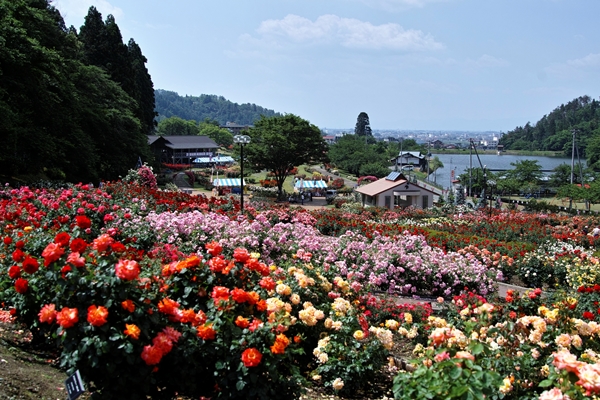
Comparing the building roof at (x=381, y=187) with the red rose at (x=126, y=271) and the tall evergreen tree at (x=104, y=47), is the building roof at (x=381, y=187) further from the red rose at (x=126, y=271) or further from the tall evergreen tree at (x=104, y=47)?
the red rose at (x=126, y=271)

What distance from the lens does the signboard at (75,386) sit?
130 inches

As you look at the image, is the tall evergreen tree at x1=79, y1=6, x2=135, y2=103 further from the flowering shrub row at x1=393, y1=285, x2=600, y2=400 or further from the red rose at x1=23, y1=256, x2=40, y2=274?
the flowering shrub row at x1=393, y1=285, x2=600, y2=400

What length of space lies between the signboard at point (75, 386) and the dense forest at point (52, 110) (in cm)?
1547

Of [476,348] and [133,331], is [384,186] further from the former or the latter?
[133,331]

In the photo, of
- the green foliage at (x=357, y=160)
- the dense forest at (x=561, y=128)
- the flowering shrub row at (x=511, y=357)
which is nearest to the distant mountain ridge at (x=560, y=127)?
the dense forest at (x=561, y=128)

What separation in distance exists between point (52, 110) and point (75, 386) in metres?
20.3

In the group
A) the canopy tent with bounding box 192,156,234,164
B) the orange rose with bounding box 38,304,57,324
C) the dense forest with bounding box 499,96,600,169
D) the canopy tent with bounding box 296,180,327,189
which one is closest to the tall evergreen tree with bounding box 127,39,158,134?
the canopy tent with bounding box 192,156,234,164

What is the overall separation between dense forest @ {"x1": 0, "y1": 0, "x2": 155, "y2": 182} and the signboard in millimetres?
15466

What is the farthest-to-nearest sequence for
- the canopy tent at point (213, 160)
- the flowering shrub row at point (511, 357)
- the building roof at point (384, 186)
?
1. the canopy tent at point (213, 160)
2. the building roof at point (384, 186)
3. the flowering shrub row at point (511, 357)

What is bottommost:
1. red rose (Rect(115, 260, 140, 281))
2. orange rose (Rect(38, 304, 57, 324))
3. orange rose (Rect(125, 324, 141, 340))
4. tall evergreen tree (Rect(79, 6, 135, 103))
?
orange rose (Rect(125, 324, 141, 340))

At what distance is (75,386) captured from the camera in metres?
3.33

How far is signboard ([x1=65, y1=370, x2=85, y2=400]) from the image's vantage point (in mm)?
3311

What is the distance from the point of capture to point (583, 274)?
11.3 metres

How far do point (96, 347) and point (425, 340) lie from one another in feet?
13.5
